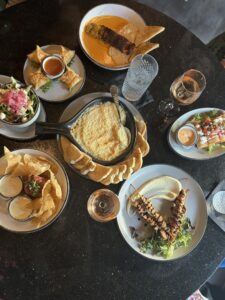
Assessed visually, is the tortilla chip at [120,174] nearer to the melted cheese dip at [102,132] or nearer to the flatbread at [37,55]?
the melted cheese dip at [102,132]

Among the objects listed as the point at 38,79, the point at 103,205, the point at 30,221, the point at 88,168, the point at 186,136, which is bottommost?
the point at 30,221

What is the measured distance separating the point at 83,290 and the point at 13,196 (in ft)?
1.79

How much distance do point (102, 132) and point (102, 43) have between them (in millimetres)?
559

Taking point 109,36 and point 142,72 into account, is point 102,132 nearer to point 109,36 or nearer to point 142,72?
point 142,72

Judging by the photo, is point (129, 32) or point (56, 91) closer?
point (56, 91)

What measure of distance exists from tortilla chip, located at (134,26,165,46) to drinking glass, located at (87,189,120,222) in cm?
88

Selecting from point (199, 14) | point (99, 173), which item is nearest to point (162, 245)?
point (99, 173)

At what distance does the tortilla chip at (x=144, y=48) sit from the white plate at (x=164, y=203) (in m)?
0.63

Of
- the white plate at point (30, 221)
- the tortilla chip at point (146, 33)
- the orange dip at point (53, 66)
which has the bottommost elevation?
the white plate at point (30, 221)

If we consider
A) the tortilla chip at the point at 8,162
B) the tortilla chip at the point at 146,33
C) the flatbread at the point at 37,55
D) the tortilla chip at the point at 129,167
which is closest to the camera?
the tortilla chip at the point at 8,162

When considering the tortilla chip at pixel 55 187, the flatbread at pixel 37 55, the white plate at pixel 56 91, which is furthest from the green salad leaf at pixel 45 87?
the tortilla chip at pixel 55 187

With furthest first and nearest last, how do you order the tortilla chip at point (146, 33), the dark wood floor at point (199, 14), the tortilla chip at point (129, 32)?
the dark wood floor at point (199, 14), the tortilla chip at point (129, 32), the tortilla chip at point (146, 33)

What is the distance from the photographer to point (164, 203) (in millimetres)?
1834

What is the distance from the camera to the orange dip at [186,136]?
188 cm
